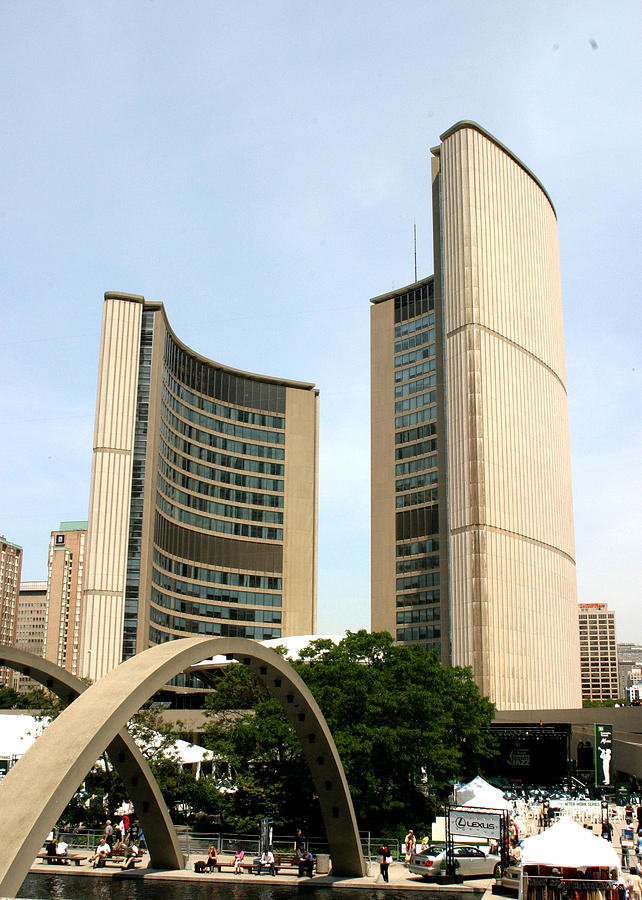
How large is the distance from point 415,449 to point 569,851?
81791 millimetres

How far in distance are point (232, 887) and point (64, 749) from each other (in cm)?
1603

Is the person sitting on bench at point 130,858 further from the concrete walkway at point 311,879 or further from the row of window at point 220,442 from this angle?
the row of window at point 220,442

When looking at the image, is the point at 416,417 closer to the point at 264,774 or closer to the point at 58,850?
the point at 264,774

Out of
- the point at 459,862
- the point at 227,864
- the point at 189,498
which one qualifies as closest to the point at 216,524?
the point at 189,498

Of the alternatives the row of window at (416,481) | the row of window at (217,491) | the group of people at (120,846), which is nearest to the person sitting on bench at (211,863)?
the group of people at (120,846)

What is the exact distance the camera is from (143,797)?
1123 inches

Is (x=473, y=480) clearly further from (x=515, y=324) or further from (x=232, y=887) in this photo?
(x=232, y=887)

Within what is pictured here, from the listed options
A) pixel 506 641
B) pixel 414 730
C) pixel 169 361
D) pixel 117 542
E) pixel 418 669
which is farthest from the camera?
pixel 169 361

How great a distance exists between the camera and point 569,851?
2220cm

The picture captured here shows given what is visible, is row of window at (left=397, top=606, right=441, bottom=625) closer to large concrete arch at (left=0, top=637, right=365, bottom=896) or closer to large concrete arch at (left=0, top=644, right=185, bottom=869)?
large concrete arch at (left=0, top=644, right=185, bottom=869)

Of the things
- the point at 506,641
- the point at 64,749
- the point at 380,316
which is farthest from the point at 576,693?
the point at 64,749

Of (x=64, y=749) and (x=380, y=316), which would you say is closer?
(x=64, y=749)

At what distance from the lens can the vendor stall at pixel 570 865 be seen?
2144 centimetres

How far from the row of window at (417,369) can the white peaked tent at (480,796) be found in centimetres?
6563
